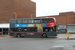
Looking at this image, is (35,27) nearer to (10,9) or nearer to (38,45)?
Answer: (38,45)

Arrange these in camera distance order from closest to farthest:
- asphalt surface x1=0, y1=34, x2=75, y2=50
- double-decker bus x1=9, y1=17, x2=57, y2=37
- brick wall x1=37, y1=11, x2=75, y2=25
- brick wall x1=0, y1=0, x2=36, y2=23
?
1. asphalt surface x1=0, y1=34, x2=75, y2=50
2. double-decker bus x1=9, y1=17, x2=57, y2=37
3. brick wall x1=0, y1=0, x2=36, y2=23
4. brick wall x1=37, y1=11, x2=75, y2=25

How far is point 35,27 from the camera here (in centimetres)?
1958

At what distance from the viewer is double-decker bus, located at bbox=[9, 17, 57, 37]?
1917 centimetres

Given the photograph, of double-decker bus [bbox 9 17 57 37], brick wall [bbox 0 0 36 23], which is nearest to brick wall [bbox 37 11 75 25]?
brick wall [bbox 0 0 36 23]

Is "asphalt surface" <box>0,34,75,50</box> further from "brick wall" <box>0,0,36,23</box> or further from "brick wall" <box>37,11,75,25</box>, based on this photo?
"brick wall" <box>37,11,75,25</box>

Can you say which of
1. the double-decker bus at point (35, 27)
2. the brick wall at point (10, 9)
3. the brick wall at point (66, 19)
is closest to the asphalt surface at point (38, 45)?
the double-decker bus at point (35, 27)

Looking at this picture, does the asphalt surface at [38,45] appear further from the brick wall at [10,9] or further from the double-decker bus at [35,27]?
the brick wall at [10,9]

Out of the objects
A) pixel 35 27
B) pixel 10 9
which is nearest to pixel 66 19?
pixel 35 27

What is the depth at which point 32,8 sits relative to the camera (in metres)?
39.3

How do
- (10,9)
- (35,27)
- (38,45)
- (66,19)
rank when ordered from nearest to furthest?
(38,45) < (35,27) < (10,9) < (66,19)

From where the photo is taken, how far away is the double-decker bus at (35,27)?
755 inches

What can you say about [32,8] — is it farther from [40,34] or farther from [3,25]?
[40,34]

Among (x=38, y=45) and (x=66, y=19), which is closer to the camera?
(x=38, y=45)

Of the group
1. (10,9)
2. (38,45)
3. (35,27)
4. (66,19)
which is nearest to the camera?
(38,45)
